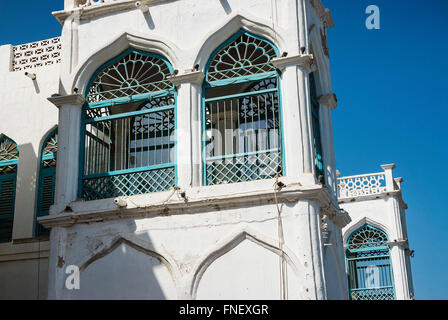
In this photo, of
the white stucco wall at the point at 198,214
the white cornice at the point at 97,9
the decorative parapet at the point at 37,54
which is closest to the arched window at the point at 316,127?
the white stucco wall at the point at 198,214

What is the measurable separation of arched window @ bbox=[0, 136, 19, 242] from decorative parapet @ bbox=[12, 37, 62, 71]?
1.54 m

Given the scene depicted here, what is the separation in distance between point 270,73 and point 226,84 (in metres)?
0.69

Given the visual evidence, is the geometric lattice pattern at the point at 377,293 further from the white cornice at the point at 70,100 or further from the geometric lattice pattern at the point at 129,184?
the white cornice at the point at 70,100

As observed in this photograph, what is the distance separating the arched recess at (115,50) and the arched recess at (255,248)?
118 inches

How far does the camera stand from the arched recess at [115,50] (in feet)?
33.3

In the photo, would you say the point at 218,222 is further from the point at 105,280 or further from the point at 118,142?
the point at 118,142

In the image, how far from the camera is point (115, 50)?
410 inches

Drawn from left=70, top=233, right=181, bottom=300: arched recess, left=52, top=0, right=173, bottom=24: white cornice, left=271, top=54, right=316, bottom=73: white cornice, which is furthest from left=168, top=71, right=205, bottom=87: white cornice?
left=70, top=233, right=181, bottom=300: arched recess

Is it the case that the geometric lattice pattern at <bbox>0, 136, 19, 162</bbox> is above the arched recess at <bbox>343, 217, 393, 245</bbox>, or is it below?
below

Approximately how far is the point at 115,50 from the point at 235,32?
1953 mm

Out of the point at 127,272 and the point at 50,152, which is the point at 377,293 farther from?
the point at 127,272

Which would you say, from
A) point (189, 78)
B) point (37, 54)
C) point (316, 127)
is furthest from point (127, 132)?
point (37, 54)

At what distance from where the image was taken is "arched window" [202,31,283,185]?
9.32 m

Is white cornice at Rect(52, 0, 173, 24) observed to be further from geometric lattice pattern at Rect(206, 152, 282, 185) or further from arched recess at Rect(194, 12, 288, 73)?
geometric lattice pattern at Rect(206, 152, 282, 185)
